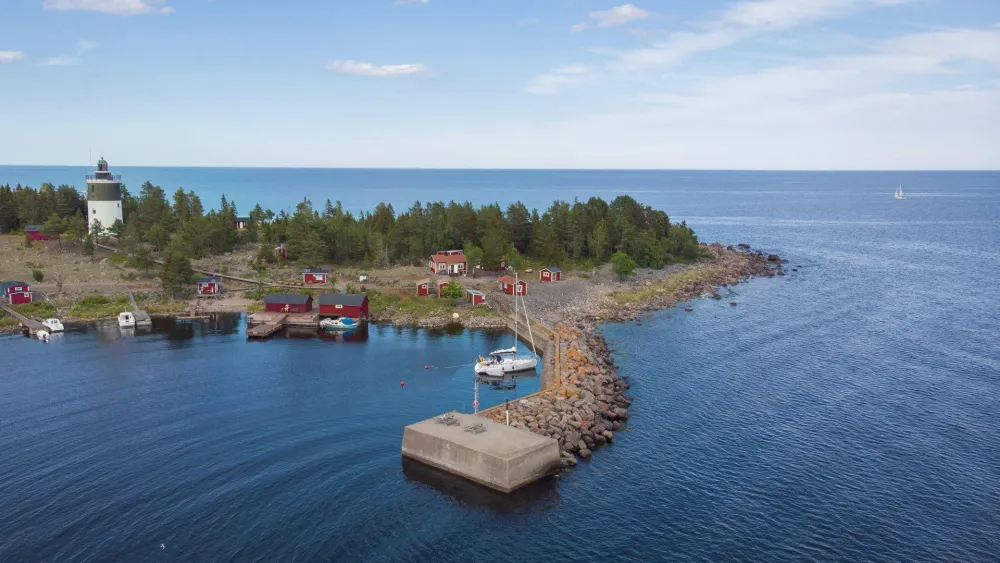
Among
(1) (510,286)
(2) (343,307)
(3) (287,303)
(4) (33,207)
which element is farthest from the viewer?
(4) (33,207)

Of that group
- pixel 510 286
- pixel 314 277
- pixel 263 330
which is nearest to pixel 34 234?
pixel 314 277

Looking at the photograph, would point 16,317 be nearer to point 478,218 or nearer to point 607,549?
point 478,218

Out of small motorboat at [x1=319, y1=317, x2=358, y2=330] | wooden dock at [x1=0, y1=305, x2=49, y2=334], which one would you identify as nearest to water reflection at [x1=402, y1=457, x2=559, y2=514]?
small motorboat at [x1=319, y1=317, x2=358, y2=330]

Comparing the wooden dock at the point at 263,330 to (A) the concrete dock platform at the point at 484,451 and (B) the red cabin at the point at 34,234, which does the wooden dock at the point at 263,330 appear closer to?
(A) the concrete dock platform at the point at 484,451

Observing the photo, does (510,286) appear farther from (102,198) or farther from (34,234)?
(34,234)

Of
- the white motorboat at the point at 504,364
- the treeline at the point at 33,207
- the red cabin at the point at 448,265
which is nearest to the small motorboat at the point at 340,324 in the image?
the white motorboat at the point at 504,364

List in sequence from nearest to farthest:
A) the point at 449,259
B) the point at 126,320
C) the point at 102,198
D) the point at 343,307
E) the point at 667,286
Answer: the point at 126,320, the point at 343,307, the point at 449,259, the point at 667,286, the point at 102,198

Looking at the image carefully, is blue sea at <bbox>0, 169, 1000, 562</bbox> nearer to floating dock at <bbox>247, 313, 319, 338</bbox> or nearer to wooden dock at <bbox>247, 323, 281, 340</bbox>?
wooden dock at <bbox>247, 323, 281, 340</bbox>
